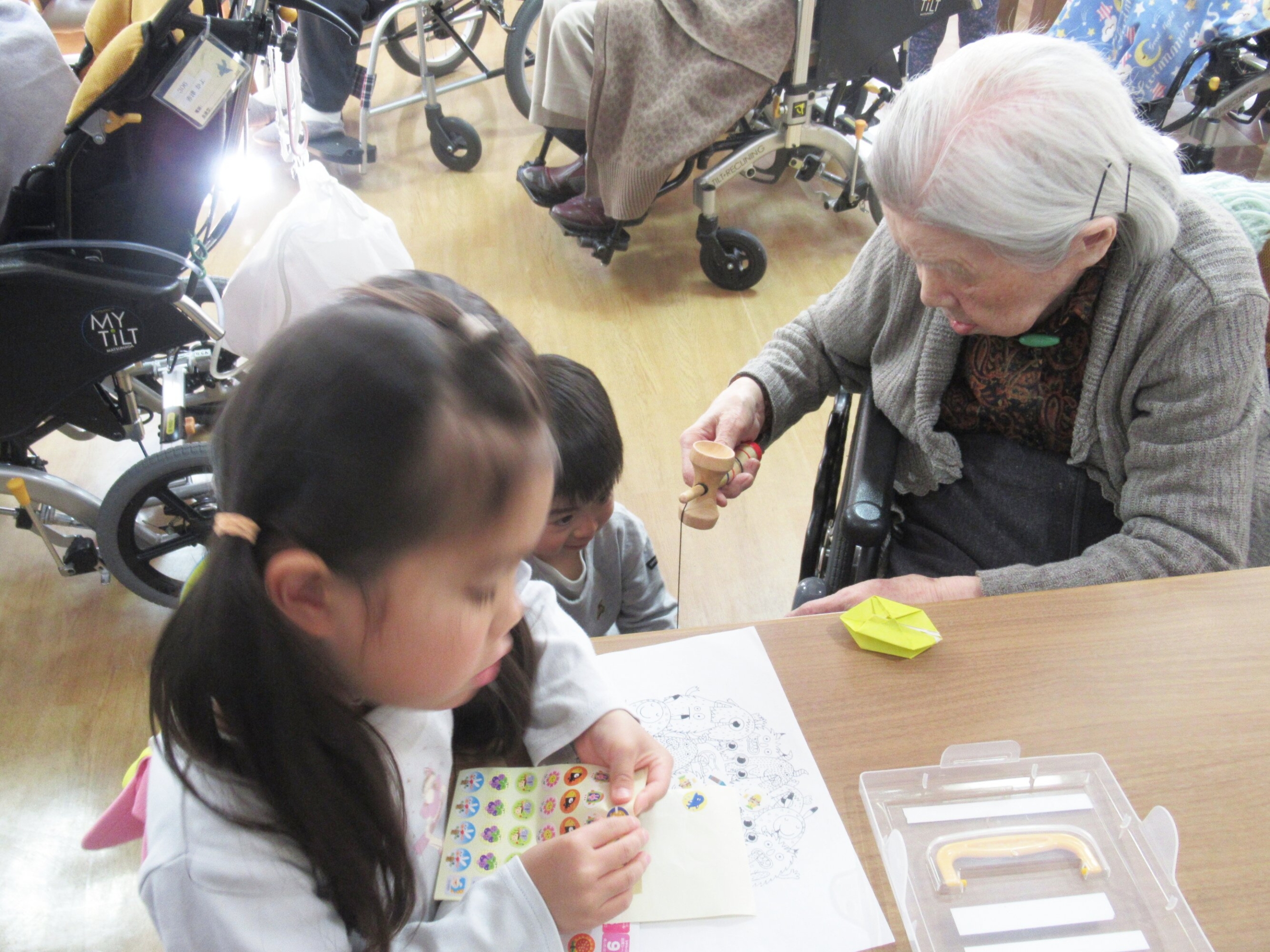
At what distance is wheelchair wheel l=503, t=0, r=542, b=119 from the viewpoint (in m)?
3.09

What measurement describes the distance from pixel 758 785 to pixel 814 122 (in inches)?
→ 97.6

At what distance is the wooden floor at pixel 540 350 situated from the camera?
146 centimetres

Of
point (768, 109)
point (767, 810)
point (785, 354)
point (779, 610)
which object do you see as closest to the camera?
point (767, 810)

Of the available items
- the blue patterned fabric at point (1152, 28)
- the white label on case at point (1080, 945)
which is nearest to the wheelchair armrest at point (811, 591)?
the white label on case at point (1080, 945)

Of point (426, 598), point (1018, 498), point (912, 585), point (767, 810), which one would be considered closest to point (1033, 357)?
point (1018, 498)

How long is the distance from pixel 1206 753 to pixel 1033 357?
0.52 m

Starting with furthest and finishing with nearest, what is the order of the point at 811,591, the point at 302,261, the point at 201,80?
1. the point at 302,261
2. the point at 201,80
3. the point at 811,591

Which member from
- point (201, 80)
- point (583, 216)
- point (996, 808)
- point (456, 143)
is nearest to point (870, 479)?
point (996, 808)

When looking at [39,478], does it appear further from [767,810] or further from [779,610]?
[767,810]

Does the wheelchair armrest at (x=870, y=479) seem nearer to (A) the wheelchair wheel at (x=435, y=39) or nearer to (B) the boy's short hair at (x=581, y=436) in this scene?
(B) the boy's short hair at (x=581, y=436)

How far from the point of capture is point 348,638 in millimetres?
542

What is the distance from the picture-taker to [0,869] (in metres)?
1.42

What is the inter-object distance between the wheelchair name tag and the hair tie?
4.09 feet

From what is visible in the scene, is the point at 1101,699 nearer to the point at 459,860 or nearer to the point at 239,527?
the point at 459,860
